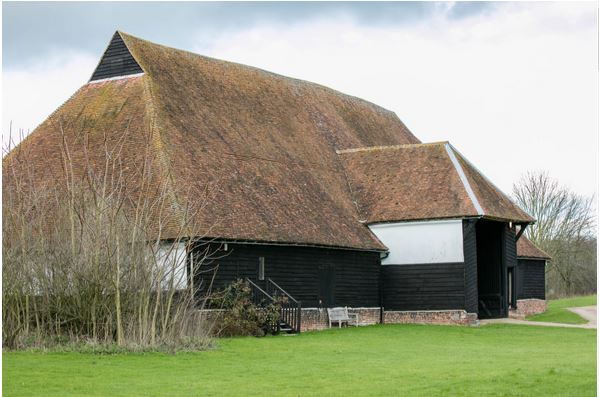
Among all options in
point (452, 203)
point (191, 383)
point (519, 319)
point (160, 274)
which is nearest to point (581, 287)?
point (519, 319)

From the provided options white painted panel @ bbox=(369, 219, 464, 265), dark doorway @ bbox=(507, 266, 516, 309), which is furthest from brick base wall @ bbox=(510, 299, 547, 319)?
white painted panel @ bbox=(369, 219, 464, 265)

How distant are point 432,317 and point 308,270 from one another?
19.9ft

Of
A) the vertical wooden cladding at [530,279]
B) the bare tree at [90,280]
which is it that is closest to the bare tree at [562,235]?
the vertical wooden cladding at [530,279]

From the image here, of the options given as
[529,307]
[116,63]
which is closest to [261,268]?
[116,63]

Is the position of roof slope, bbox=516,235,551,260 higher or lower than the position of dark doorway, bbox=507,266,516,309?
higher

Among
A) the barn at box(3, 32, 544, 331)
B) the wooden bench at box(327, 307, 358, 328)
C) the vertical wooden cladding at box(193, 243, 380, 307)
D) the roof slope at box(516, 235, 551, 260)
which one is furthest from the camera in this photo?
the roof slope at box(516, 235, 551, 260)

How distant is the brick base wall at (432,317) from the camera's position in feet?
119

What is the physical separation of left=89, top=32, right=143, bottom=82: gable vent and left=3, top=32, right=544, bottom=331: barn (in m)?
0.05

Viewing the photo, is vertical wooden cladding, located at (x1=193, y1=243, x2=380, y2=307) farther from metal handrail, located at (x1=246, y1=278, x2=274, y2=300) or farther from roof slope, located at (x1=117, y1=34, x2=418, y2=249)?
roof slope, located at (x1=117, y1=34, x2=418, y2=249)

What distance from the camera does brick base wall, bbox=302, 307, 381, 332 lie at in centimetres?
3341

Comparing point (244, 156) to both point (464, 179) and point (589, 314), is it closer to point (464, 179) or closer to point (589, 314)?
point (464, 179)

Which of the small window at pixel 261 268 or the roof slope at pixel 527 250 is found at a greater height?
the roof slope at pixel 527 250

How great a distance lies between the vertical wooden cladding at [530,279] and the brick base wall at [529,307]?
0.23m

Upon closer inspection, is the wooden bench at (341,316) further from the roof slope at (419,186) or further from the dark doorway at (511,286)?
the dark doorway at (511,286)
